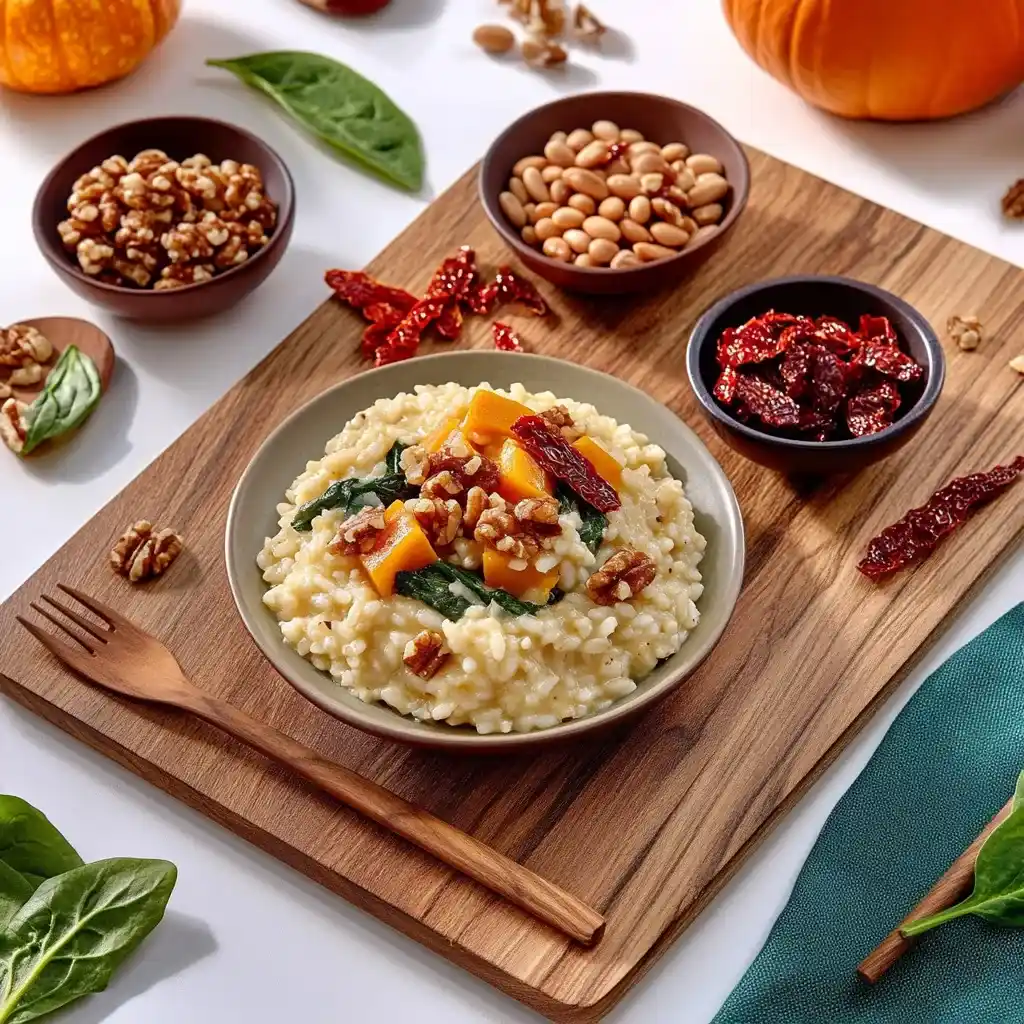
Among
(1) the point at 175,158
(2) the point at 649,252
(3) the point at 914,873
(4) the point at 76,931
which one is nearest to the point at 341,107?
(1) the point at 175,158

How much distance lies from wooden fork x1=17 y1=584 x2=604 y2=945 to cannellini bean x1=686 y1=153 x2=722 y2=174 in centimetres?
175

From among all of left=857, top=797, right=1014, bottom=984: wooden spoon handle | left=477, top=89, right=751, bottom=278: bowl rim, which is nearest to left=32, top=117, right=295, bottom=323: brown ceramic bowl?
left=477, top=89, right=751, bottom=278: bowl rim

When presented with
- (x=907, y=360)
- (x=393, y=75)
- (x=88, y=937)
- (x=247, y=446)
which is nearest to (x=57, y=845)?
(x=88, y=937)

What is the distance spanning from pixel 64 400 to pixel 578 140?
1.42m

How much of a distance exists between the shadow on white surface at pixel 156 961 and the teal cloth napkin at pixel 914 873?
928 mm

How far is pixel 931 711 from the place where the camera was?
275 cm

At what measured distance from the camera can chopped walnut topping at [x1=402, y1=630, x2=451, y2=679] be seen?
97.4 inches

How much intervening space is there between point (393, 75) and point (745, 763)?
2.48 m

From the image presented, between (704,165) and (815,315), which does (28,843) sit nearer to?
(815,315)

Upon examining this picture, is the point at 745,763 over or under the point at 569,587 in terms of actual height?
under

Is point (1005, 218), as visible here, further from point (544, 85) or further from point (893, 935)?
point (893, 935)

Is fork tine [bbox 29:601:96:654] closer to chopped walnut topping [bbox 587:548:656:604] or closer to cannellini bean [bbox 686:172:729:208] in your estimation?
chopped walnut topping [bbox 587:548:656:604]

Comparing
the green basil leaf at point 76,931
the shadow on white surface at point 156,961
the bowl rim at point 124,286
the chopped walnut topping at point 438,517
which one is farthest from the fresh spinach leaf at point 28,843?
the bowl rim at point 124,286

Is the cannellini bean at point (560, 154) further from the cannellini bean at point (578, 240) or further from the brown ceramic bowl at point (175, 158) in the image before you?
the brown ceramic bowl at point (175, 158)
